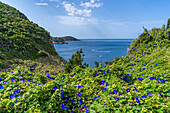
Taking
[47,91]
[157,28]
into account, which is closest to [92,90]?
[47,91]

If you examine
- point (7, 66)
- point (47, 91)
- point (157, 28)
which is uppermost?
point (157, 28)

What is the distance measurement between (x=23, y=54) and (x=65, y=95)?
52.0 feet

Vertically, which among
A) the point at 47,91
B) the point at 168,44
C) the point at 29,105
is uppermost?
the point at 168,44

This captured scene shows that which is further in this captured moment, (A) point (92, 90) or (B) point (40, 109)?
(A) point (92, 90)

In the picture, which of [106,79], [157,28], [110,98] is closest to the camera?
[110,98]

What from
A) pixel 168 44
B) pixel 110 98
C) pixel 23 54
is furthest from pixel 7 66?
pixel 168 44

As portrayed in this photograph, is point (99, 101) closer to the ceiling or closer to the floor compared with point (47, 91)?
closer to the floor

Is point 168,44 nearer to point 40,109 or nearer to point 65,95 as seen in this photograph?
point 65,95

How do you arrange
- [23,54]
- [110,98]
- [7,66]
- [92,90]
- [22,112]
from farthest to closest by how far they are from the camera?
[23,54]
[7,66]
[92,90]
[110,98]
[22,112]

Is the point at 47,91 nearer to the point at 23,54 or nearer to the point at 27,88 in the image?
the point at 27,88

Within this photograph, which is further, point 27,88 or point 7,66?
point 7,66

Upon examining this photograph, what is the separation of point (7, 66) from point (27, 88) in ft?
36.4

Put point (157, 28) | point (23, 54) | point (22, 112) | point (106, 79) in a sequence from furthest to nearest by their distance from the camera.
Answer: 1. point (23, 54)
2. point (157, 28)
3. point (106, 79)
4. point (22, 112)

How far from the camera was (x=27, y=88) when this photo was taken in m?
2.92
